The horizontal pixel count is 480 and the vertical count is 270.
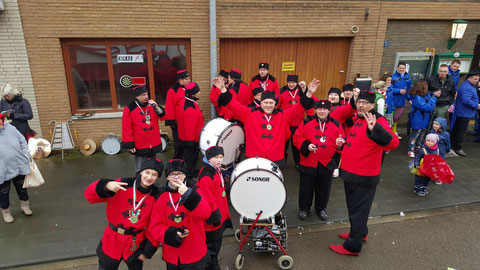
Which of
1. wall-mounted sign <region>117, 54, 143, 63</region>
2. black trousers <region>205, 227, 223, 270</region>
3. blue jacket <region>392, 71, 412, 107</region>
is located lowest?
black trousers <region>205, 227, 223, 270</region>

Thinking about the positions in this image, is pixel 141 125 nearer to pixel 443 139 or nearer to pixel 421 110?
pixel 443 139

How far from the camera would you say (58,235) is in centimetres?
509

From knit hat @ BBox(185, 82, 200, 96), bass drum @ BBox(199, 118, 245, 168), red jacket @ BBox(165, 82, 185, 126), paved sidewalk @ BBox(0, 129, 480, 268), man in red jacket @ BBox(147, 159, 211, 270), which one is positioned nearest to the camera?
man in red jacket @ BBox(147, 159, 211, 270)

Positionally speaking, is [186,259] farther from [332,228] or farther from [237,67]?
[237,67]

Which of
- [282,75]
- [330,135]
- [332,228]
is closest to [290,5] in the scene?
[282,75]

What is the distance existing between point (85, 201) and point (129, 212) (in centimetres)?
334

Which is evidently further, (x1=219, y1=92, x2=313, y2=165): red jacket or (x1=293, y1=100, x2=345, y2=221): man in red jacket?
(x1=219, y1=92, x2=313, y2=165): red jacket

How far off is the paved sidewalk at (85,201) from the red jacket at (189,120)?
1.86 metres

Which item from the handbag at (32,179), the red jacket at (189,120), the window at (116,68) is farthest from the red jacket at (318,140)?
the window at (116,68)

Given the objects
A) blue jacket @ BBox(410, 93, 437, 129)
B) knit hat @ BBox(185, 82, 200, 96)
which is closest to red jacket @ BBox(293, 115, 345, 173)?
knit hat @ BBox(185, 82, 200, 96)

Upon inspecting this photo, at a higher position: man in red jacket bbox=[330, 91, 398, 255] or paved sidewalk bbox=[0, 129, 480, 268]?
man in red jacket bbox=[330, 91, 398, 255]

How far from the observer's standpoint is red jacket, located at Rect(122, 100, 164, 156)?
5.74m

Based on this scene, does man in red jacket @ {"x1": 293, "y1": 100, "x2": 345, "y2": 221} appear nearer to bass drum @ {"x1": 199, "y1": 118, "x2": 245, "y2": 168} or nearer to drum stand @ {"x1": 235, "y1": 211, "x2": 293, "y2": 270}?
drum stand @ {"x1": 235, "y1": 211, "x2": 293, "y2": 270}

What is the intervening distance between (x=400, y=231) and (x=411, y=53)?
22.1ft
